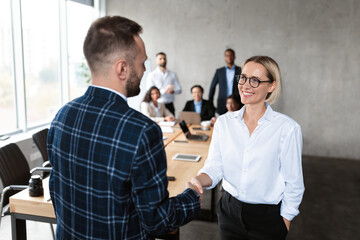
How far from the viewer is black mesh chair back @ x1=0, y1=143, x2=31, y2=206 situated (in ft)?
9.66

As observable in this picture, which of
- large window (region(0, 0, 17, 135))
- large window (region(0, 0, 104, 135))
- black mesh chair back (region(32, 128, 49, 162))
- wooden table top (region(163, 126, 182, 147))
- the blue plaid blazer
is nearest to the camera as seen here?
the blue plaid blazer

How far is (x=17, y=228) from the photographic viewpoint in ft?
7.21

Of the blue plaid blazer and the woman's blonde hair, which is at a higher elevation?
the woman's blonde hair

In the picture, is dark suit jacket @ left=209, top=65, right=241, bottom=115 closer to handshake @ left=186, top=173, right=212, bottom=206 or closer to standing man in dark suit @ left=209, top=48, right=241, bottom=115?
standing man in dark suit @ left=209, top=48, right=241, bottom=115

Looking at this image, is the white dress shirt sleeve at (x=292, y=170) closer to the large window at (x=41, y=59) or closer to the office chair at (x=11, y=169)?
the office chair at (x=11, y=169)

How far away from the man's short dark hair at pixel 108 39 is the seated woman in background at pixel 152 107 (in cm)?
414

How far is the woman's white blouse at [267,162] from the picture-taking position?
5.35 ft

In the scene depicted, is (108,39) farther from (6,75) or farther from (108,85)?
(6,75)

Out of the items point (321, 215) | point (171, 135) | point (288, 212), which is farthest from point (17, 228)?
point (321, 215)

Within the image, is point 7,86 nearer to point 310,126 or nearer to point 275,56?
point 275,56

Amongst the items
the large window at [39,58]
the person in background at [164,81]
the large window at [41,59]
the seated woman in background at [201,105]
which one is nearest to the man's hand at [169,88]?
the person in background at [164,81]

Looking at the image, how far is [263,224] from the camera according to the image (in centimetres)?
166

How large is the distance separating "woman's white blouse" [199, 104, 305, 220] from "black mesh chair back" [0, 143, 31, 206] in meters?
2.19

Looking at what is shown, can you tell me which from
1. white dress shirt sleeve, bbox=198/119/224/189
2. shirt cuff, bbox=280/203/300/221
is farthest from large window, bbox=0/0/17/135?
shirt cuff, bbox=280/203/300/221
